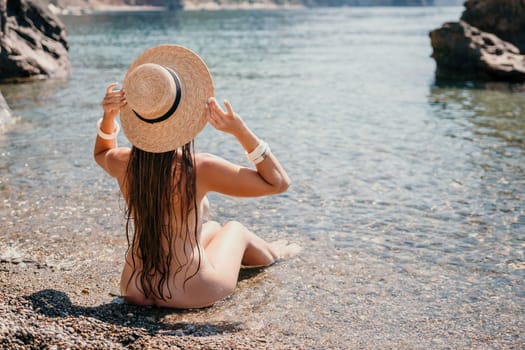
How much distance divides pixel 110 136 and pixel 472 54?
1588 cm

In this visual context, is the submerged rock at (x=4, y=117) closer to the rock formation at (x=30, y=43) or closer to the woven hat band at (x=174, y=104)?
the rock formation at (x=30, y=43)

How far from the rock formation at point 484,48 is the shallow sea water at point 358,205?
1.83 m

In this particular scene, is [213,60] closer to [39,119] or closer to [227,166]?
[39,119]

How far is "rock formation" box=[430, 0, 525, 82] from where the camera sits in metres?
17.9

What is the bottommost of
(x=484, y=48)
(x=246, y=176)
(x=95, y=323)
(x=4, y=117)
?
(x=4, y=117)

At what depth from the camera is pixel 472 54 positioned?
60.2 ft

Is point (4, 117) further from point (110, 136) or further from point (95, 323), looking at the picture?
point (95, 323)

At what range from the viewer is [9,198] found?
24.2 feet

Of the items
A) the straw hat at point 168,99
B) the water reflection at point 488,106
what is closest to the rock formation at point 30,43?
the water reflection at point 488,106

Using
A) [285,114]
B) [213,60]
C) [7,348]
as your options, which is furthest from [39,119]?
[213,60]

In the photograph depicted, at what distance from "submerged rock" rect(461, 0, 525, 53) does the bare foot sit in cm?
1638

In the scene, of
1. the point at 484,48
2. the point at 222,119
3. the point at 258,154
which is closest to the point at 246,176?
the point at 258,154

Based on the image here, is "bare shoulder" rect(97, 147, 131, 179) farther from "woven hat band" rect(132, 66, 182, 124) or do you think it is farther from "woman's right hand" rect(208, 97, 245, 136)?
"woman's right hand" rect(208, 97, 245, 136)

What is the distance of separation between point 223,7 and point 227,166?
440 ft
